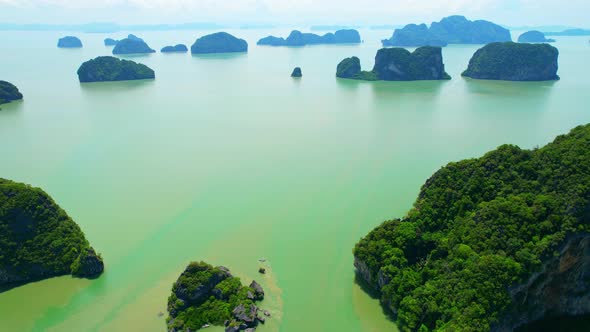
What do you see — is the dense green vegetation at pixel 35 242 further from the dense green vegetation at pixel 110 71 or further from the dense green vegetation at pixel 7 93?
the dense green vegetation at pixel 110 71

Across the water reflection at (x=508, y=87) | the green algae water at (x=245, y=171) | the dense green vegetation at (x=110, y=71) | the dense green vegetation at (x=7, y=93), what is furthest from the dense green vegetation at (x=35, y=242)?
the dense green vegetation at (x=110, y=71)

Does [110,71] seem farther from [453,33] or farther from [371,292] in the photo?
[453,33]

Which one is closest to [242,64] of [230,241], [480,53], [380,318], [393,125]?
[480,53]

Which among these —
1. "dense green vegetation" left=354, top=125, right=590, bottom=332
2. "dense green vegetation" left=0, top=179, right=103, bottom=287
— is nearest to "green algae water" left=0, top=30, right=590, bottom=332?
"dense green vegetation" left=0, top=179, right=103, bottom=287

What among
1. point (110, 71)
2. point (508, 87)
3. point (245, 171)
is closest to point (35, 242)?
point (245, 171)

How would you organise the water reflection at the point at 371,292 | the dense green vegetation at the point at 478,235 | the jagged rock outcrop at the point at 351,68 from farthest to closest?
the jagged rock outcrop at the point at 351,68 < the water reflection at the point at 371,292 < the dense green vegetation at the point at 478,235

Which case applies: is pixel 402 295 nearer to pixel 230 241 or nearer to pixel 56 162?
pixel 230 241
